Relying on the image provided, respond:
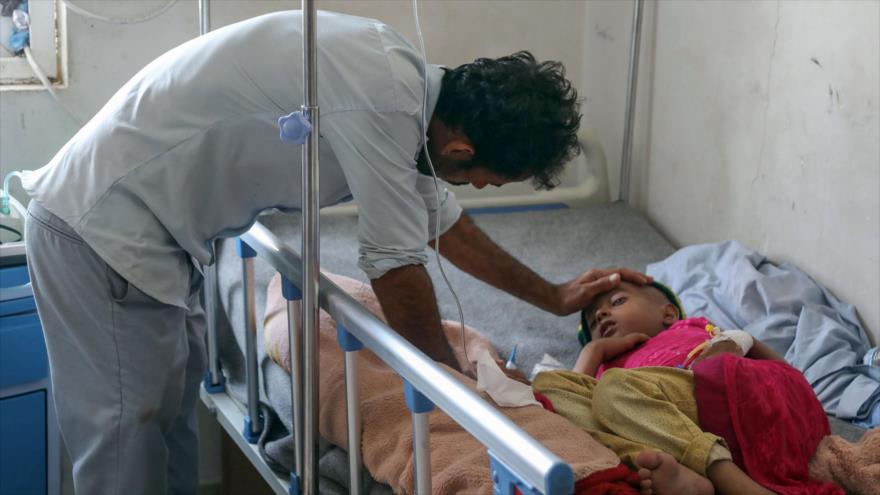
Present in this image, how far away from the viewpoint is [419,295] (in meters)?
1.70

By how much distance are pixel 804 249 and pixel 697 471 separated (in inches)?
47.2

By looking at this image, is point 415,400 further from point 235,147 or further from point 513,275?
point 513,275

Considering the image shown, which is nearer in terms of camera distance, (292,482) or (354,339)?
(354,339)

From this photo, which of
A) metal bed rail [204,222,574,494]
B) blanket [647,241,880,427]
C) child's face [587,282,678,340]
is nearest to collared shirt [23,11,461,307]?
metal bed rail [204,222,574,494]

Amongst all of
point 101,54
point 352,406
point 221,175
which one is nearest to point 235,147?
point 221,175

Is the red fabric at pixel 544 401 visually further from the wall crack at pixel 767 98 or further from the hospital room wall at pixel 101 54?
the hospital room wall at pixel 101 54

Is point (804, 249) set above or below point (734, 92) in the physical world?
below

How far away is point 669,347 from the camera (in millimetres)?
1990

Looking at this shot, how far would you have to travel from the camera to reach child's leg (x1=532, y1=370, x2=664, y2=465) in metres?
1.59

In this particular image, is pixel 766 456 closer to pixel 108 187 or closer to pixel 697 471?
pixel 697 471

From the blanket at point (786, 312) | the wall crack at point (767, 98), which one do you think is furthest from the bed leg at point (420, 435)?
the wall crack at point (767, 98)

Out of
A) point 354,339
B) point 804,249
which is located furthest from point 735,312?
point 354,339

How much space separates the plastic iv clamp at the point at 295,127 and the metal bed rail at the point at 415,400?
0.28 m

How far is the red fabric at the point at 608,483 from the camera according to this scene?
1403mm
